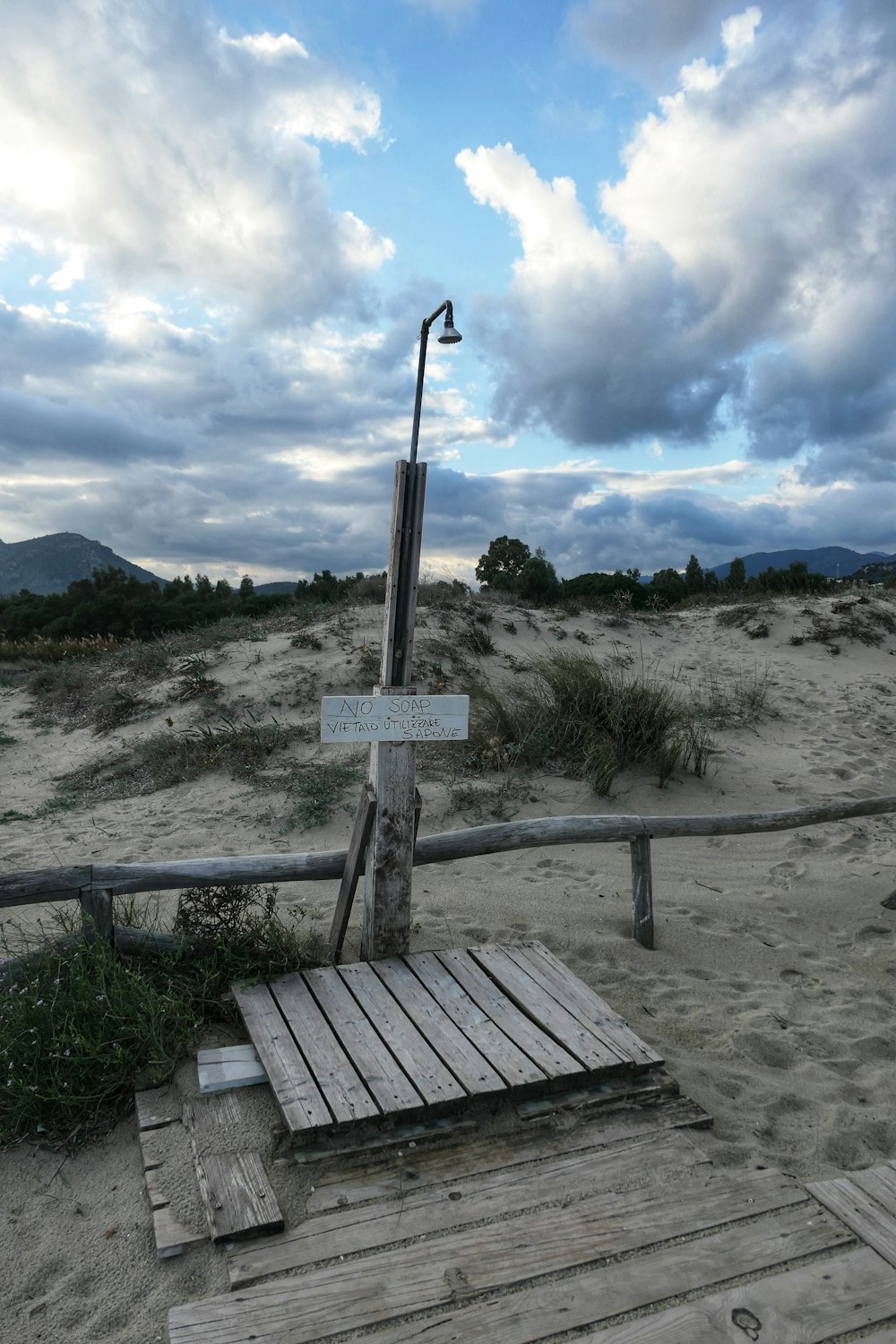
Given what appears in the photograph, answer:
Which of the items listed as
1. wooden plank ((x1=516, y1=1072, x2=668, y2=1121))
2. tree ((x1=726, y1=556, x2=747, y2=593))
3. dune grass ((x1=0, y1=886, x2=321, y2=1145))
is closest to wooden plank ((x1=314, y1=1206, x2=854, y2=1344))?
wooden plank ((x1=516, y1=1072, x2=668, y2=1121))

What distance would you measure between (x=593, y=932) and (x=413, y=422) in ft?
10.7

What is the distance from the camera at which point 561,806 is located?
7.61 metres

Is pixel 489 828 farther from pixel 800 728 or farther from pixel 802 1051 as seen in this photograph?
pixel 800 728

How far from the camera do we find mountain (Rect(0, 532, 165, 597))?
15000cm

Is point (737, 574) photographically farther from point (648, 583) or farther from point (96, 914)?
point (96, 914)

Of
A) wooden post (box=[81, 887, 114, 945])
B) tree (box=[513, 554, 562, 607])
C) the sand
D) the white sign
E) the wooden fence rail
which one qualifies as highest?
tree (box=[513, 554, 562, 607])

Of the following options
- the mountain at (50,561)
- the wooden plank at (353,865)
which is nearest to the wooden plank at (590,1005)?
the wooden plank at (353,865)

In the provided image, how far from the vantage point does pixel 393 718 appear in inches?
167

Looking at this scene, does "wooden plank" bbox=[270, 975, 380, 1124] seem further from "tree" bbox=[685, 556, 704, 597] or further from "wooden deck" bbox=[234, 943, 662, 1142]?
"tree" bbox=[685, 556, 704, 597]

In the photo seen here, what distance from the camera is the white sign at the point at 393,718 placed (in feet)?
13.6

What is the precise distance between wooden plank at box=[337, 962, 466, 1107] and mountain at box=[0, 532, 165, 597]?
15065 cm

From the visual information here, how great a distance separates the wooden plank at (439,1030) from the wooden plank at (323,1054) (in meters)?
0.37


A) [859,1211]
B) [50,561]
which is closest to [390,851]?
[859,1211]

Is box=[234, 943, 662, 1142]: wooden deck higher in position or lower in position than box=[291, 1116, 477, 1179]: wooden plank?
higher
